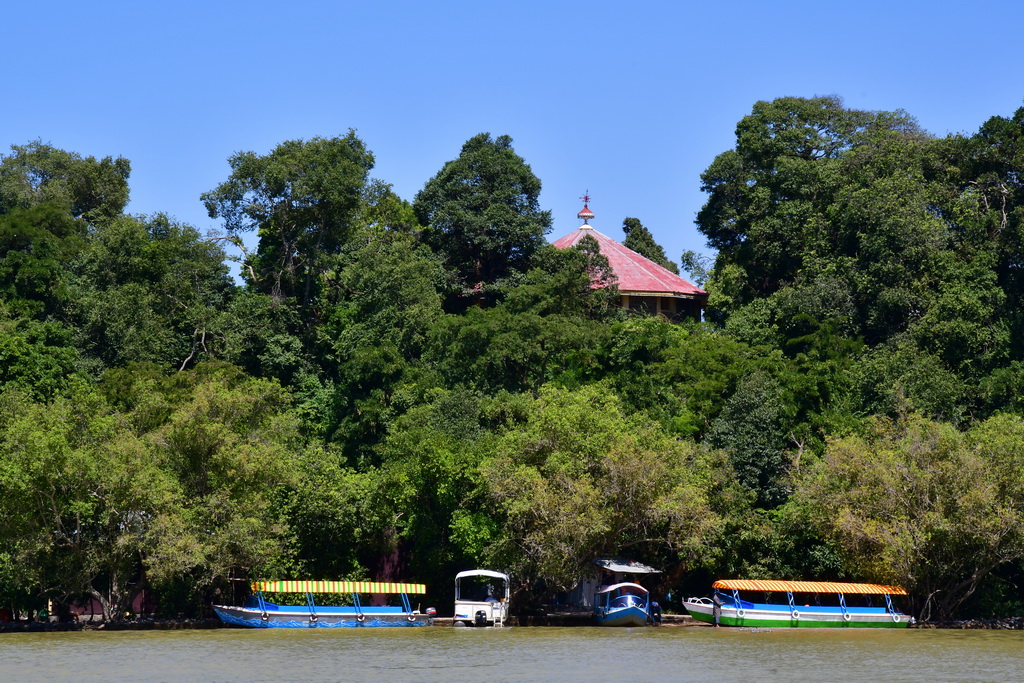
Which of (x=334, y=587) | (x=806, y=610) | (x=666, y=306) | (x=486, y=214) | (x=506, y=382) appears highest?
(x=486, y=214)

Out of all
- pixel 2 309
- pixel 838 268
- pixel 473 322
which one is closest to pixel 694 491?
pixel 473 322

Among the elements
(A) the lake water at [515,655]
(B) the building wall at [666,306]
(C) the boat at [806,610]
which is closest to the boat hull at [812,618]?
(C) the boat at [806,610]

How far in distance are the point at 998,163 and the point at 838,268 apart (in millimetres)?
7101

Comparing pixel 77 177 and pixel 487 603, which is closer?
pixel 487 603

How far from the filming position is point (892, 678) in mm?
25094

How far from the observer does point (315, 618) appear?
35500 millimetres

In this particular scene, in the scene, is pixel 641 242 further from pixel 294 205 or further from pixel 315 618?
pixel 315 618

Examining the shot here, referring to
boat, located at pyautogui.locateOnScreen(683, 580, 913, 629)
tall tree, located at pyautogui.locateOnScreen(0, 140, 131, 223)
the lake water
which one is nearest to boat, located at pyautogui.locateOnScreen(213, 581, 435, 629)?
the lake water

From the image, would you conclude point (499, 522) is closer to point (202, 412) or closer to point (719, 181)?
point (202, 412)

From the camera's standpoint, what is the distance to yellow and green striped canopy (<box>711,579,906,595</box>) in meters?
35.9

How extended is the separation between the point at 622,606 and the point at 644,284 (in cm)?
2149

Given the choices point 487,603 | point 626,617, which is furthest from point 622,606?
A: point 487,603

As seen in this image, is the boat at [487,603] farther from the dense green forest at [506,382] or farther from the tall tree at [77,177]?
the tall tree at [77,177]

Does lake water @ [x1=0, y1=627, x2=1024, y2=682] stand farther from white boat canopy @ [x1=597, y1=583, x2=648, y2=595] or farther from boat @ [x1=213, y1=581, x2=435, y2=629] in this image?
white boat canopy @ [x1=597, y1=583, x2=648, y2=595]
